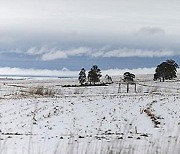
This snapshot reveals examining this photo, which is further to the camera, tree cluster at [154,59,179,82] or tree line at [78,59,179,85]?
tree cluster at [154,59,179,82]

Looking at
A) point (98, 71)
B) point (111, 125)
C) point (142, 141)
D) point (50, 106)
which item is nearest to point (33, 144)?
point (142, 141)

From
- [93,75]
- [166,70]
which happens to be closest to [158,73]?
[166,70]

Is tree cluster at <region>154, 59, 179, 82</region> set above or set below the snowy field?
above

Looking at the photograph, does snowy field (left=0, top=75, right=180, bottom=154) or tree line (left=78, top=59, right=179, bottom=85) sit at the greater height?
tree line (left=78, top=59, right=179, bottom=85)

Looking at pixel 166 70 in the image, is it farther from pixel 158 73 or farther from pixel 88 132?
pixel 88 132

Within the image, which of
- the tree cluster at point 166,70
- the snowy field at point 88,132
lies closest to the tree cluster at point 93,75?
the tree cluster at point 166,70

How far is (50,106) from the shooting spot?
96.5 feet

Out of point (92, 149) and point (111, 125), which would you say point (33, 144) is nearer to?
point (92, 149)

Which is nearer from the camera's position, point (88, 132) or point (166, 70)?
→ point (88, 132)

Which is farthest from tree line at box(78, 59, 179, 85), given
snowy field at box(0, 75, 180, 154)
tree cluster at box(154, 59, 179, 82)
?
snowy field at box(0, 75, 180, 154)

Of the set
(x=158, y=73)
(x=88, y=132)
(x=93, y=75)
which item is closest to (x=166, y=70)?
(x=158, y=73)

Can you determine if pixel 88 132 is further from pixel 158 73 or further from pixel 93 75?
pixel 158 73

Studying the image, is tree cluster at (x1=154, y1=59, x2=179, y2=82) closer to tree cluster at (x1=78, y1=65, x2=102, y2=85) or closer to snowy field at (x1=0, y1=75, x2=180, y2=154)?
tree cluster at (x1=78, y1=65, x2=102, y2=85)

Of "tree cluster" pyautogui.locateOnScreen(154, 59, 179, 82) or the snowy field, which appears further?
"tree cluster" pyautogui.locateOnScreen(154, 59, 179, 82)
